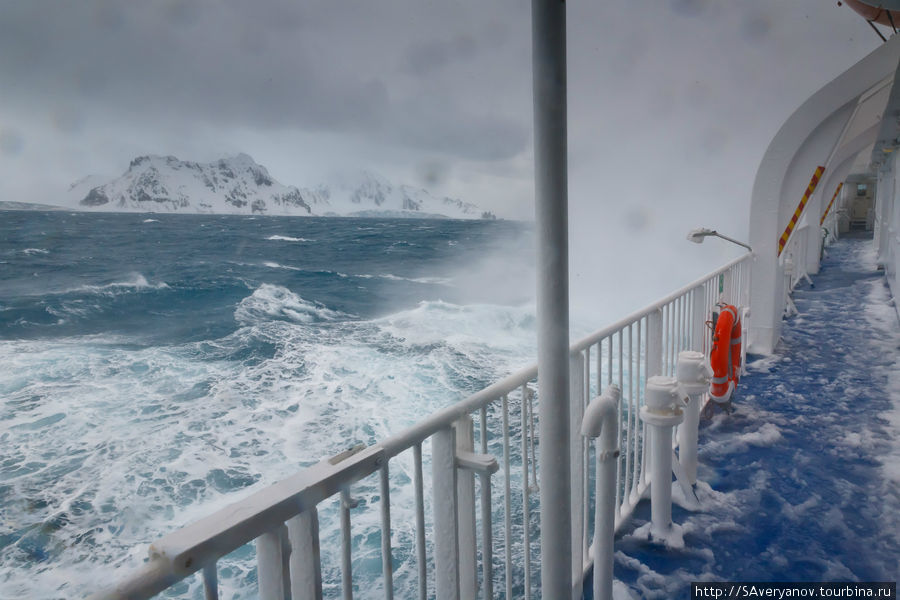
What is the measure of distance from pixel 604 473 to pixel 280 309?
2046 cm

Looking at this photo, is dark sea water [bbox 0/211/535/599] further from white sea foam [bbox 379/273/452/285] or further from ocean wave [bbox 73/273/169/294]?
white sea foam [bbox 379/273/452/285]

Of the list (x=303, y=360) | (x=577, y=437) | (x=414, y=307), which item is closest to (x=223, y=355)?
(x=303, y=360)

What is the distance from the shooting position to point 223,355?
45.7ft

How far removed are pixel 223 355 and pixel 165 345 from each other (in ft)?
11.3

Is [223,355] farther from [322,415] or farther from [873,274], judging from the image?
[873,274]

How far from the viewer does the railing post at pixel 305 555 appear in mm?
801

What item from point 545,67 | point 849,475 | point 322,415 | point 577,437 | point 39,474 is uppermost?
point 545,67

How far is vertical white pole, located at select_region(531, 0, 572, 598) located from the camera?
2.53ft

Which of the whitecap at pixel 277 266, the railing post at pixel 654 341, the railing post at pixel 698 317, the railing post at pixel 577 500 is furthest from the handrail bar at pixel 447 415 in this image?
the whitecap at pixel 277 266

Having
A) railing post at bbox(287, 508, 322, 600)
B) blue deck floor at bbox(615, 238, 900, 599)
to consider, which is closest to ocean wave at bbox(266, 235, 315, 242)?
blue deck floor at bbox(615, 238, 900, 599)

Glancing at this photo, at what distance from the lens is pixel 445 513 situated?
113 centimetres

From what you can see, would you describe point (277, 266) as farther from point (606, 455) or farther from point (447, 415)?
point (447, 415)

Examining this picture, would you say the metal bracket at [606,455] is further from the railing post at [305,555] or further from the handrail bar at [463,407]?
the railing post at [305,555]

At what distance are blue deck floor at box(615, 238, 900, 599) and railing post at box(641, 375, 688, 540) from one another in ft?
0.38
